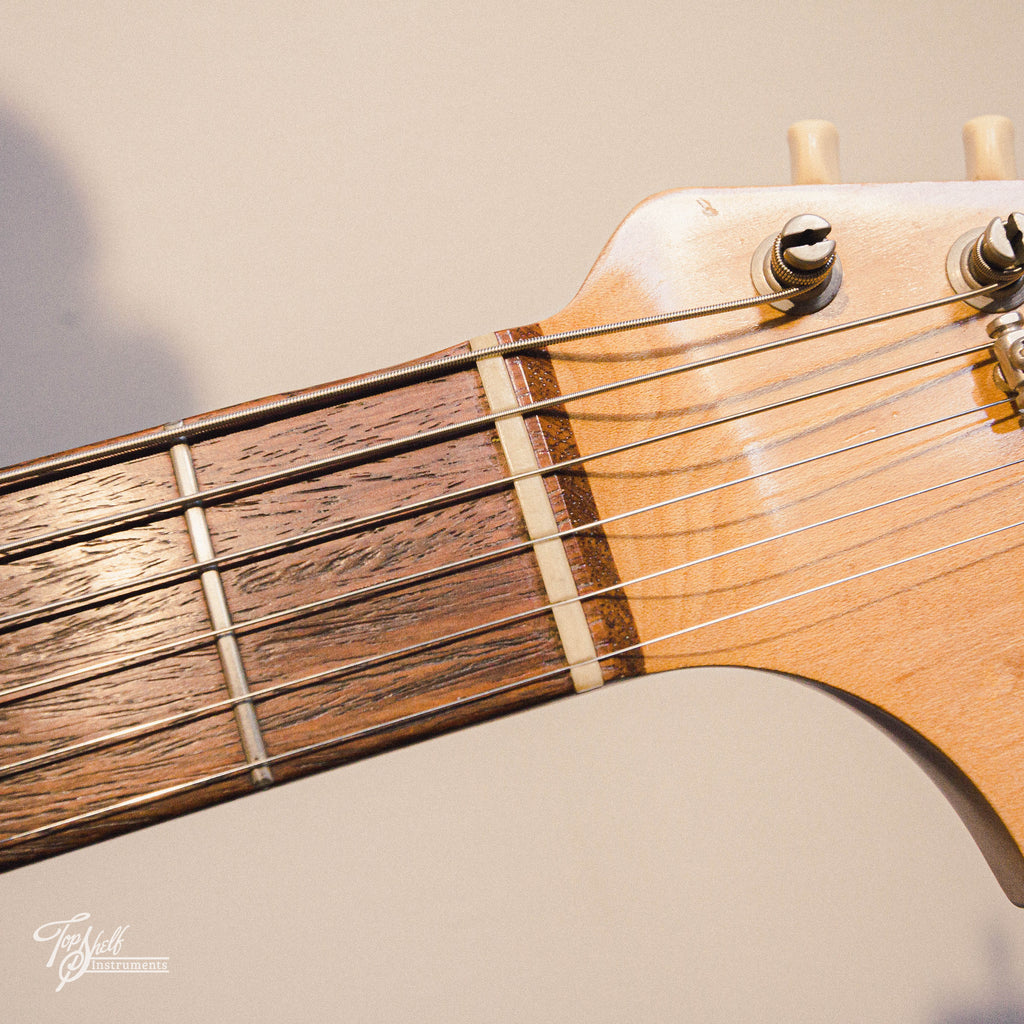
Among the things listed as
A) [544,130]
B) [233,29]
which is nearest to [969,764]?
[544,130]

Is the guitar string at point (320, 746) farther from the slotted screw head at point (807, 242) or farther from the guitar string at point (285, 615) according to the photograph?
the slotted screw head at point (807, 242)

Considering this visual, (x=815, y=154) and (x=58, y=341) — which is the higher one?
(x=58, y=341)

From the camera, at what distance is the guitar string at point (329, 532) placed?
1.21ft

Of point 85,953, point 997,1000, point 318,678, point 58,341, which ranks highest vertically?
point 58,341

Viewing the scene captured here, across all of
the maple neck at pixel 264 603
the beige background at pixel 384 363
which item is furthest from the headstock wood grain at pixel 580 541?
the beige background at pixel 384 363

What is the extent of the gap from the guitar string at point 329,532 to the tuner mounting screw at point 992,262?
4 centimetres

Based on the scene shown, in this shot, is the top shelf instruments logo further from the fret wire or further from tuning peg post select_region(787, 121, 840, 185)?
tuning peg post select_region(787, 121, 840, 185)

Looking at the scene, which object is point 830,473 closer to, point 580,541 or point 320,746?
point 580,541

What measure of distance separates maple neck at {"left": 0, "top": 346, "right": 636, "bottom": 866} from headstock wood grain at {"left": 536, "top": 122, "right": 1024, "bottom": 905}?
1.6 inches

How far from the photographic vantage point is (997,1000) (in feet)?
2.52

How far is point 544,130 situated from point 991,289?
54cm

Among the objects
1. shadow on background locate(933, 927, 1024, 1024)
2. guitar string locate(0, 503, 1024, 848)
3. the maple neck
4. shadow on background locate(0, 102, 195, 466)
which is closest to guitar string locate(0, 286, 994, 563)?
the maple neck

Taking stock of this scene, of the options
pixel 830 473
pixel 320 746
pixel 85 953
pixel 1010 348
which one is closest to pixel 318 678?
pixel 320 746

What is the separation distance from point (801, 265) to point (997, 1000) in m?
0.76
